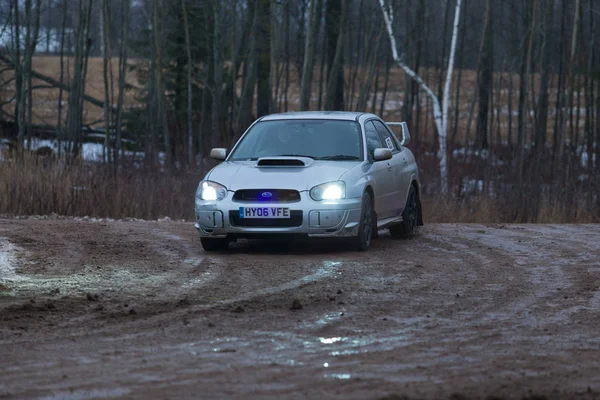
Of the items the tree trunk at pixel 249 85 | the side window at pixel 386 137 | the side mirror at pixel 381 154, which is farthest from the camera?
the tree trunk at pixel 249 85

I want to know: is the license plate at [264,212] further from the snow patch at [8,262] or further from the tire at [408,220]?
the tire at [408,220]

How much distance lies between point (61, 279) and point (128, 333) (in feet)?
8.86

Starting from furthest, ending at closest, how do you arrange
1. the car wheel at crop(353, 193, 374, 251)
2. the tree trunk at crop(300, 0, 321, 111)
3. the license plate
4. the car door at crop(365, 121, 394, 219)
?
the tree trunk at crop(300, 0, 321, 111) → the car door at crop(365, 121, 394, 219) → the car wheel at crop(353, 193, 374, 251) → the license plate

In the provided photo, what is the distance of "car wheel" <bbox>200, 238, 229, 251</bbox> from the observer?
11.3 metres

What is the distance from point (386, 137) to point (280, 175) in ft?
8.17

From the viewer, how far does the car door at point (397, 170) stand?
12.6m

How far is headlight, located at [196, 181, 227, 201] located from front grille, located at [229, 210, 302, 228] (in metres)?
0.27

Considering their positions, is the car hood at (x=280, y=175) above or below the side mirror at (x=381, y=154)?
below

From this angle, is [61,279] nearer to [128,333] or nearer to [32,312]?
[32,312]

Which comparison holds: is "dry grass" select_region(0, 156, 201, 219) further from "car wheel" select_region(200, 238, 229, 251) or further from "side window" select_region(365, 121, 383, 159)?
"car wheel" select_region(200, 238, 229, 251)

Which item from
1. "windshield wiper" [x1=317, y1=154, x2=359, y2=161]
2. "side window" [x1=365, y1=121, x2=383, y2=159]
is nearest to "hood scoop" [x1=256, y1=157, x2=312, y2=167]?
"windshield wiper" [x1=317, y1=154, x2=359, y2=161]

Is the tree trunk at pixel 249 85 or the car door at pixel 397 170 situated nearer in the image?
the car door at pixel 397 170

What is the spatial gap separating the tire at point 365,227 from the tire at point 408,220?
152cm

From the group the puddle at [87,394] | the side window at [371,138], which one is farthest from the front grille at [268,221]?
the puddle at [87,394]
